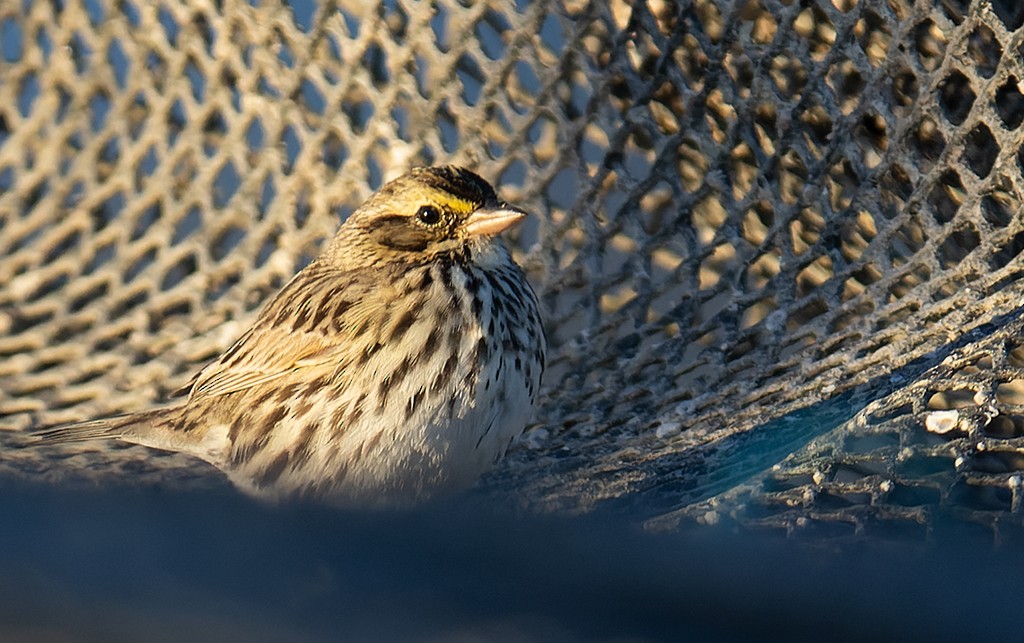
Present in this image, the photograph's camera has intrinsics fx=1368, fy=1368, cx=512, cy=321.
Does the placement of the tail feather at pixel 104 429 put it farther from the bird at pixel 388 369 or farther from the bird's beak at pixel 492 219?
the bird's beak at pixel 492 219

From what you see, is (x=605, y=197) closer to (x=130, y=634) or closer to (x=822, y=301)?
(x=822, y=301)

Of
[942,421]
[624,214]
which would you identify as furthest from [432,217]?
[942,421]

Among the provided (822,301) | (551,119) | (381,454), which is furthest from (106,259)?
(822,301)

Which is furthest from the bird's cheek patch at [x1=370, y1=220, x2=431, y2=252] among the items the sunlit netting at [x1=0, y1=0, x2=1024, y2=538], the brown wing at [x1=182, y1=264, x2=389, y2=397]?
the sunlit netting at [x1=0, y1=0, x2=1024, y2=538]

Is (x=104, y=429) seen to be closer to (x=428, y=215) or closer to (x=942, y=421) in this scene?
(x=428, y=215)

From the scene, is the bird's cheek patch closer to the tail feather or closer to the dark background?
the tail feather

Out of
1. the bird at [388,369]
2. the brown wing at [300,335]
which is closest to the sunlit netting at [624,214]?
the bird at [388,369]
